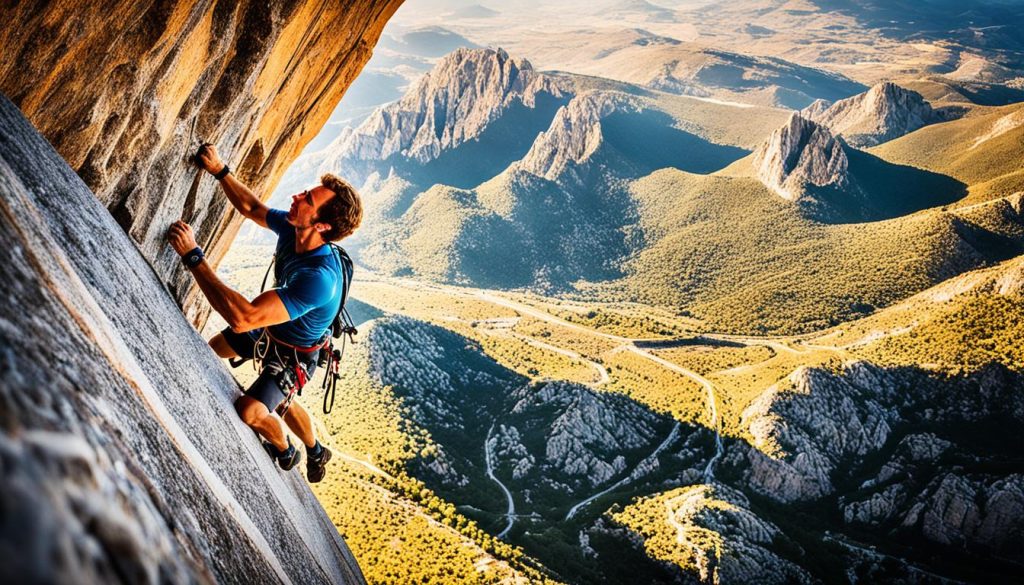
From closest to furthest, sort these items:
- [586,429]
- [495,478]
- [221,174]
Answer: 1. [221,174]
2. [495,478]
3. [586,429]

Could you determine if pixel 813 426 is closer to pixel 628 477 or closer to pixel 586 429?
pixel 628 477

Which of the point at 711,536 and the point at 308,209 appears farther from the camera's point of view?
the point at 711,536

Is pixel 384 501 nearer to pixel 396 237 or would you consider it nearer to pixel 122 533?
pixel 122 533

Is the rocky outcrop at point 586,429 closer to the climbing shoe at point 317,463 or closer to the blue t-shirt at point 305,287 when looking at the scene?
the climbing shoe at point 317,463

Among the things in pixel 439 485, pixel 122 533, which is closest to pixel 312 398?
pixel 439 485

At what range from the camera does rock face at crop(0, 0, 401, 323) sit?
13.9 ft

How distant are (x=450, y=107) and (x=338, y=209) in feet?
492

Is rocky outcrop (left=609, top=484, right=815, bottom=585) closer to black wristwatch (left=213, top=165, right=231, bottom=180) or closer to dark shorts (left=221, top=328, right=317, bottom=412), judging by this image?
dark shorts (left=221, top=328, right=317, bottom=412)

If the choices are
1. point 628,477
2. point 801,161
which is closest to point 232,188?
point 628,477

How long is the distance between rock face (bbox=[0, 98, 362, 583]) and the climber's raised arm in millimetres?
1937

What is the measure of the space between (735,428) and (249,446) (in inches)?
1736

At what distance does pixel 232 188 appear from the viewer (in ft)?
20.8

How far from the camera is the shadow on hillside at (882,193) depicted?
90.8 metres

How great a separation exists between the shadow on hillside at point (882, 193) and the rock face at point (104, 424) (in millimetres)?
98999
